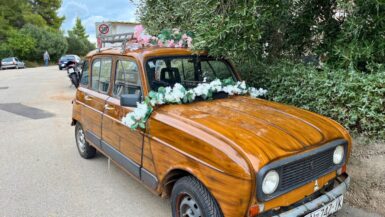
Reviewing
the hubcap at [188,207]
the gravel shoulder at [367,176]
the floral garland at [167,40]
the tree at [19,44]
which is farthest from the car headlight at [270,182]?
the tree at [19,44]

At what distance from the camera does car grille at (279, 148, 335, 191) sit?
2492 millimetres

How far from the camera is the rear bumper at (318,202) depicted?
8.23 feet

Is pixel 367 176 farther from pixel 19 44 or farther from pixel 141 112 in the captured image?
pixel 19 44

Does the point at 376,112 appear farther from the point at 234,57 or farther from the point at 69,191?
the point at 69,191

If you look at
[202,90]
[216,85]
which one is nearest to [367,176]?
[216,85]

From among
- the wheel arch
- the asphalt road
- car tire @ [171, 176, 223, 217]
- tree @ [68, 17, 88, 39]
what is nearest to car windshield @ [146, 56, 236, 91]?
the wheel arch

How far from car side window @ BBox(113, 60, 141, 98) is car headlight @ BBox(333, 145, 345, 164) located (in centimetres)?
210

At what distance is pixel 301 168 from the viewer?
8.48 ft

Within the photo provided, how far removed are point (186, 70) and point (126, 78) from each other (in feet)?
2.46

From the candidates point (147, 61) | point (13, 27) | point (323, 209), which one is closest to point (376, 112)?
point (323, 209)

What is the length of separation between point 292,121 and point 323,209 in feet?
2.65

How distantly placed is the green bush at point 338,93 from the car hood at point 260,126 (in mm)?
772

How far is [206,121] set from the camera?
9.40ft

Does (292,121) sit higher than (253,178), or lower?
higher
